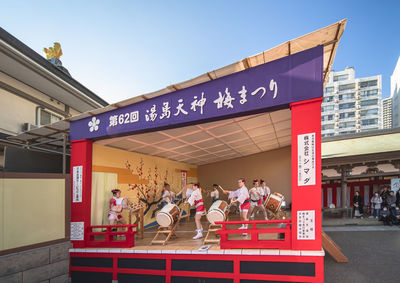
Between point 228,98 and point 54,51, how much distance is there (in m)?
8.47

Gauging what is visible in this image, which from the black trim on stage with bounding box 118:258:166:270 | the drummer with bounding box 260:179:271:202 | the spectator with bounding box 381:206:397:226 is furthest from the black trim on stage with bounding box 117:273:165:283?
the spectator with bounding box 381:206:397:226

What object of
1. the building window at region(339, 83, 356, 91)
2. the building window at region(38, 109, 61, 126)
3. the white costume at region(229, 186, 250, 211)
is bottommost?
the white costume at region(229, 186, 250, 211)

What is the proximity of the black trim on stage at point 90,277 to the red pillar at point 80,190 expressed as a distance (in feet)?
2.10

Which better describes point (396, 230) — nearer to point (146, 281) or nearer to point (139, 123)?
point (146, 281)

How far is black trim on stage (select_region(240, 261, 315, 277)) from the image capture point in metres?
3.49

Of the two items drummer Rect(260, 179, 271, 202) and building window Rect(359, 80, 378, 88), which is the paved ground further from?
building window Rect(359, 80, 378, 88)

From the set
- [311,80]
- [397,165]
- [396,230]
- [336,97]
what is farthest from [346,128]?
[311,80]

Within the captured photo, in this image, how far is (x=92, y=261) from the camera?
5207 millimetres

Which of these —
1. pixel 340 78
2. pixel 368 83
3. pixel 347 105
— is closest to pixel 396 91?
pixel 368 83

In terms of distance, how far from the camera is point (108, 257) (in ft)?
16.6

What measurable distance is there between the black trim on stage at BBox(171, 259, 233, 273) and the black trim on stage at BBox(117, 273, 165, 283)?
15.5 inches

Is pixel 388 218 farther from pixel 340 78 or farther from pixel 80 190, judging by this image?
pixel 340 78

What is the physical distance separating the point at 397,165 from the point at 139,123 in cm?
1218

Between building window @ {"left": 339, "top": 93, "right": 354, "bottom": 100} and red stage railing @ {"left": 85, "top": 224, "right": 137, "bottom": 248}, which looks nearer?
red stage railing @ {"left": 85, "top": 224, "right": 137, "bottom": 248}
